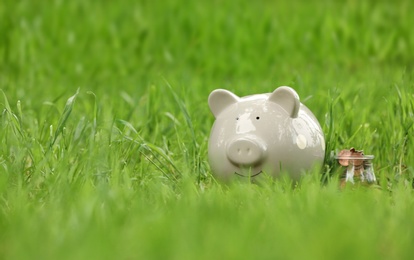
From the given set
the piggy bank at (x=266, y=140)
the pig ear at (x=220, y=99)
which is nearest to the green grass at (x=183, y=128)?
the piggy bank at (x=266, y=140)

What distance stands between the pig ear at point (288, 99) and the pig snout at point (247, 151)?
20cm

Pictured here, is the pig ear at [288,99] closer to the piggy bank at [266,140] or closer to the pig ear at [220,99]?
the piggy bank at [266,140]

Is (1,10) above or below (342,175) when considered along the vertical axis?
above

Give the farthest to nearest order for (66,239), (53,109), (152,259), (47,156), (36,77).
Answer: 1. (36,77)
2. (53,109)
3. (47,156)
4. (66,239)
5. (152,259)

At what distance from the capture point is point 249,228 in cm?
213

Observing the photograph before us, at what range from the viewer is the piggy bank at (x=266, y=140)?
303cm

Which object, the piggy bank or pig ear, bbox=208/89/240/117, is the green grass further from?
pig ear, bbox=208/89/240/117

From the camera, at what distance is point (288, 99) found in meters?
3.12

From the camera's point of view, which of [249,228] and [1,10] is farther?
[1,10]

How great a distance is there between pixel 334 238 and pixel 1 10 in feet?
18.6

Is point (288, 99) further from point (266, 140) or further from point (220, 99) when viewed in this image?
point (220, 99)

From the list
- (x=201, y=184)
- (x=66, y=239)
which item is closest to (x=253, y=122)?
(x=201, y=184)

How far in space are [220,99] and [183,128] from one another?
752 mm

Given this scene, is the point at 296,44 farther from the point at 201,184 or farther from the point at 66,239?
the point at 66,239
